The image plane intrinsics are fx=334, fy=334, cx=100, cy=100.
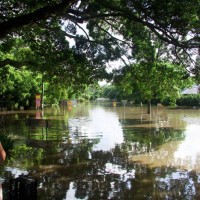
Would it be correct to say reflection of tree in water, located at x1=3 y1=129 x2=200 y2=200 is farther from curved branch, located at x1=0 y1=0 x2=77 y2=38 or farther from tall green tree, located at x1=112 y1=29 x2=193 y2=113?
curved branch, located at x1=0 y1=0 x2=77 y2=38

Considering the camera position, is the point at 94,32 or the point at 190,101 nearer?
the point at 94,32

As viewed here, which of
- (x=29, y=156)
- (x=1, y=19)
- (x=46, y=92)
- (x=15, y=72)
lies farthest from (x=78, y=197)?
(x=46, y=92)

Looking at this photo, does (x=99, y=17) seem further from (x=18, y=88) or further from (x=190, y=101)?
(x=190, y=101)

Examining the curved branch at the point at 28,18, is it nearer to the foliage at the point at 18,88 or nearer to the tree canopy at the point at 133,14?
the tree canopy at the point at 133,14

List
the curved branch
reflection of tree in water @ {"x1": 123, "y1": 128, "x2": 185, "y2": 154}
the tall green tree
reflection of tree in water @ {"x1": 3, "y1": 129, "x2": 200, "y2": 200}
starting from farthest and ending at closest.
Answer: reflection of tree in water @ {"x1": 123, "y1": 128, "x2": 185, "y2": 154}, the tall green tree, the curved branch, reflection of tree in water @ {"x1": 3, "y1": 129, "x2": 200, "y2": 200}

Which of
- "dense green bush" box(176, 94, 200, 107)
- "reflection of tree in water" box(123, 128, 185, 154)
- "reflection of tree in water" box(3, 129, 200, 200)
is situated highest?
"dense green bush" box(176, 94, 200, 107)

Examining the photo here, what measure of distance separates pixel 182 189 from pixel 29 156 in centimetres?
572

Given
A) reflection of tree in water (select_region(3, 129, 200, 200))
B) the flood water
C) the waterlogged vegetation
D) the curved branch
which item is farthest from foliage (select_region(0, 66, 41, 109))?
the curved branch

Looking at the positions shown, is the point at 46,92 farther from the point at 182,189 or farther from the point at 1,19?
the point at 182,189

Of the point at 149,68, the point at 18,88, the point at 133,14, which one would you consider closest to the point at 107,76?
the point at 149,68

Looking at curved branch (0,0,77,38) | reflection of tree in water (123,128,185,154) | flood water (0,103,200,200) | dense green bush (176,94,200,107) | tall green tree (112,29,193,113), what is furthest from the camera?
dense green bush (176,94,200,107)

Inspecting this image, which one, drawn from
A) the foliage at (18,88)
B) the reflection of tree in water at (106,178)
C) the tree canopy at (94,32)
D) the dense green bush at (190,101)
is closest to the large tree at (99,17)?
the tree canopy at (94,32)

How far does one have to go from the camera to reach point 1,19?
1106 cm

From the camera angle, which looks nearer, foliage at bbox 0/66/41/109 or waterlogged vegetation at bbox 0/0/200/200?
waterlogged vegetation at bbox 0/0/200/200
